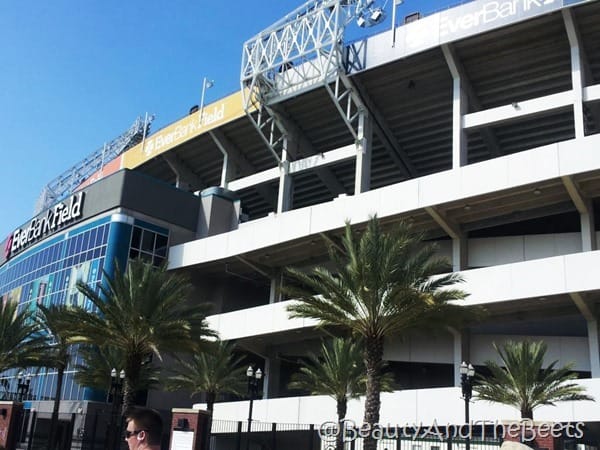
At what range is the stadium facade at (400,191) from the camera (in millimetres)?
34438

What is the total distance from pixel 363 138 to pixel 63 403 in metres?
25.5

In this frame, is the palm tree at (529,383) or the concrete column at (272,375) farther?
the concrete column at (272,375)

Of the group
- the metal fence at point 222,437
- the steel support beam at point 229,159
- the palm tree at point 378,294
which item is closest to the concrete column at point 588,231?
the metal fence at point 222,437

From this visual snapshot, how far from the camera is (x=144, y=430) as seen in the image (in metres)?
5.48

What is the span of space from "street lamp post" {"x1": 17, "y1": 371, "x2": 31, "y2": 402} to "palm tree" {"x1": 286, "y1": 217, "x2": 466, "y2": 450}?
28401 millimetres

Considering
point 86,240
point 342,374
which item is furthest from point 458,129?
point 86,240

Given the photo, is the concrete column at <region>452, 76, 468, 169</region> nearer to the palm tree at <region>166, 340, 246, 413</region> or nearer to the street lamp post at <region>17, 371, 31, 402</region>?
the palm tree at <region>166, 340, 246, 413</region>

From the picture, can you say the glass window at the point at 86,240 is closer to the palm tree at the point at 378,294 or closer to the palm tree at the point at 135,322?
the palm tree at the point at 135,322

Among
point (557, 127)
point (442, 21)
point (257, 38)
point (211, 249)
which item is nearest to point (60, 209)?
point (211, 249)

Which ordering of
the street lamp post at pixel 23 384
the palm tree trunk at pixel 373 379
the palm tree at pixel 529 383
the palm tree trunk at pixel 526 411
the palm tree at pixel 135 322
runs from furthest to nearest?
the street lamp post at pixel 23 384 → the palm tree trunk at pixel 526 411 → the palm tree at pixel 529 383 → the palm tree at pixel 135 322 → the palm tree trunk at pixel 373 379

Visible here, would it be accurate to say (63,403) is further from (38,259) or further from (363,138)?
(363,138)

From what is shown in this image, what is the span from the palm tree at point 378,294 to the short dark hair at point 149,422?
Answer: 1794 cm

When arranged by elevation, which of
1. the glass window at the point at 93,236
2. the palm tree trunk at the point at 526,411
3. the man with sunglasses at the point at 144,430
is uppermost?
the glass window at the point at 93,236

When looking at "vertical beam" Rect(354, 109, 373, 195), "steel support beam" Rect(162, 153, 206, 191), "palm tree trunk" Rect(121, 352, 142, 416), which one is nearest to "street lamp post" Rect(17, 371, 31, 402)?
"steel support beam" Rect(162, 153, 206, 191)
